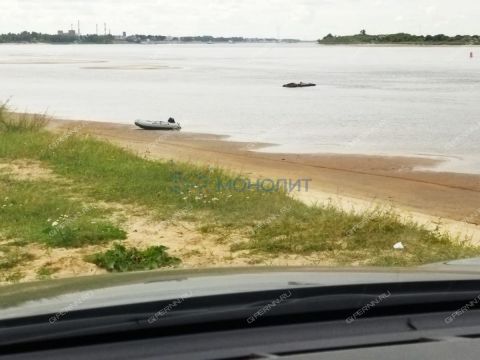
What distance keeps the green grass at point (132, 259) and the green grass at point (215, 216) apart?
85 centimetres

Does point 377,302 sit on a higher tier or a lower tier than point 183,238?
higher

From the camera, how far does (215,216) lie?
9.95m

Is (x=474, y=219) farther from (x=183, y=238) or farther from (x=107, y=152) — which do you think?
(x=107, y=152)

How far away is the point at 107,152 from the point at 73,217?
5.35 m

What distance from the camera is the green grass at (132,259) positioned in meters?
7.51

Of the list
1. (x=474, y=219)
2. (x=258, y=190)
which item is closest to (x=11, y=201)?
(x=258, y=190)

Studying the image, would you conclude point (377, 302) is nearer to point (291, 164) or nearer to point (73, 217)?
point (73, 217)

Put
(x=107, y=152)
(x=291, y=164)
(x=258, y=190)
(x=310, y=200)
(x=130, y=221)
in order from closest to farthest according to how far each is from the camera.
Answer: (x=130, y=221) < (x=258, y=190) < (x=310, y=200) < (x=107, y=152) < (x=291, y=164)

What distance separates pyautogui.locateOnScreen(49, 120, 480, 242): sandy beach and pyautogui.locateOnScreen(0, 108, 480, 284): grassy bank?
188 cm

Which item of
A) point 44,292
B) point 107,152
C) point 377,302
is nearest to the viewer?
point 377,302

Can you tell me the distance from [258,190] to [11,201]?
3706mm

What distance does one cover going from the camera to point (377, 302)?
2.31m

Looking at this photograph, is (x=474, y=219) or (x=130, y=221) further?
(x=474, y=219)
